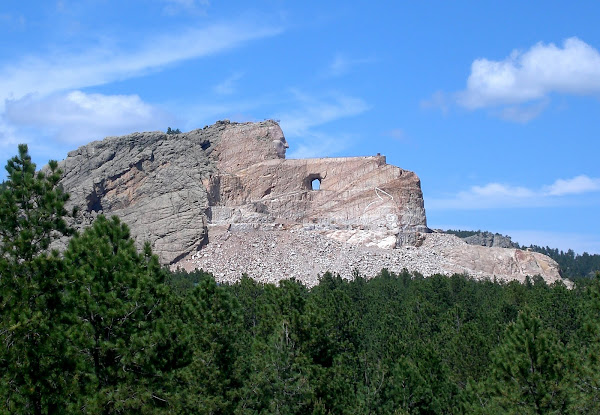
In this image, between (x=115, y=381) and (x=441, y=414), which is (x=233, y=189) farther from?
(x=115, y=381)

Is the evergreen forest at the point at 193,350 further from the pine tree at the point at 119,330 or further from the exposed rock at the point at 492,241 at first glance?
the exposed rock at the point at 492,241

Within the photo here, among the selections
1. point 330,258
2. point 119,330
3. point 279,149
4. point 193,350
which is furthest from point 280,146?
point 119,330

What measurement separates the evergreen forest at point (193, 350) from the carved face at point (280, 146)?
59080 millimetres

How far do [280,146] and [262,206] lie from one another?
8.79m

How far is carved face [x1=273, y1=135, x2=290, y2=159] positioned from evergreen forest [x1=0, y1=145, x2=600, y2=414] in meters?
59.1

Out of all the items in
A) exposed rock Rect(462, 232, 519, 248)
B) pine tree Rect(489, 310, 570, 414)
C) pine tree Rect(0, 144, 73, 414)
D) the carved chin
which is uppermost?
the carved chin

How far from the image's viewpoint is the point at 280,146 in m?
97.8

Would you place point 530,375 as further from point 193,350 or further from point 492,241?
point 492,241

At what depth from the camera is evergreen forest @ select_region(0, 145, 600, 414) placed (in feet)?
65.0

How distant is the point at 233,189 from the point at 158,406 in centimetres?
7408

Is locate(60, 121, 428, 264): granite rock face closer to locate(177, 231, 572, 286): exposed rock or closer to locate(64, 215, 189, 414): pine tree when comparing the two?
locate(177, 231, 572, 286): exposed rock

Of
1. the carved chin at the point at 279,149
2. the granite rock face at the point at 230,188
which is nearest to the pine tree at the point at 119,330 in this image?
the granite rock face at the point at 230,188

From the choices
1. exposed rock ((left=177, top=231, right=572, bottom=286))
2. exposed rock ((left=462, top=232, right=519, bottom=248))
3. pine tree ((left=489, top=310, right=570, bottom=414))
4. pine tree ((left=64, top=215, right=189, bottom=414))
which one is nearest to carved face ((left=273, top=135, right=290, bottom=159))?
exposed rock ((left=177, top=231, right=572, bottom=286))

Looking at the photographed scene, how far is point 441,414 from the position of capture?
31.1 m
